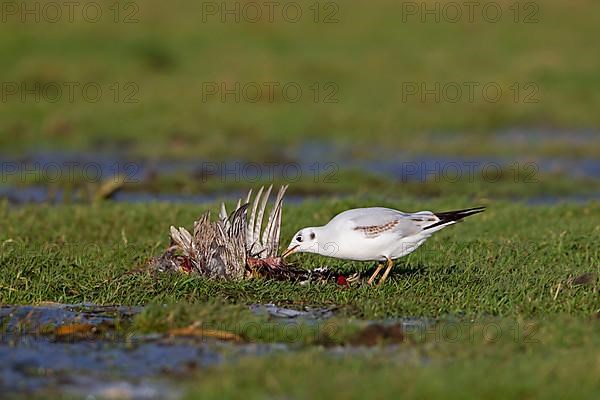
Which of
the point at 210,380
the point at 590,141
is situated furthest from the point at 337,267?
the point at 590,141

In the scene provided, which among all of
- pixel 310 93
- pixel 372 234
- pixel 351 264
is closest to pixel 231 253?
pixel 372 234

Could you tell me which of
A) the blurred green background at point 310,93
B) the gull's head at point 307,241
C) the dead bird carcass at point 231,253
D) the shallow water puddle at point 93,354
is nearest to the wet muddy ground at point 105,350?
the shallow water puddle at point 93,354

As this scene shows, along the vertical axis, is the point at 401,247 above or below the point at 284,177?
above

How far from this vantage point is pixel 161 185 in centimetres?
1636

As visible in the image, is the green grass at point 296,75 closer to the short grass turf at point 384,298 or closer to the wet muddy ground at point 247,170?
the wet muddy ground at point 247,170

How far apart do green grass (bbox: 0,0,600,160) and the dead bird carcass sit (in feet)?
32.0

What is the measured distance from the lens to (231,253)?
930 centimetres

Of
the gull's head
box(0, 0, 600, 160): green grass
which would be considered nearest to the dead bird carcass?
Answer: the gull's head

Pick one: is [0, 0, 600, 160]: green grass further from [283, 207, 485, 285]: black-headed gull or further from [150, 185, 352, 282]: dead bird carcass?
[283, 207, 485, 285]: black-headed gull

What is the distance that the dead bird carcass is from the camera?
30.6ft

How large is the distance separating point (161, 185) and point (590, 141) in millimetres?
8591

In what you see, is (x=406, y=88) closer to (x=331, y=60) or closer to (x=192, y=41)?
(x=331, y=60)

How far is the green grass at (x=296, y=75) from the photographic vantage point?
20.9 metres

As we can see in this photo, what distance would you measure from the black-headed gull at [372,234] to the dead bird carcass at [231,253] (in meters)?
0.43
